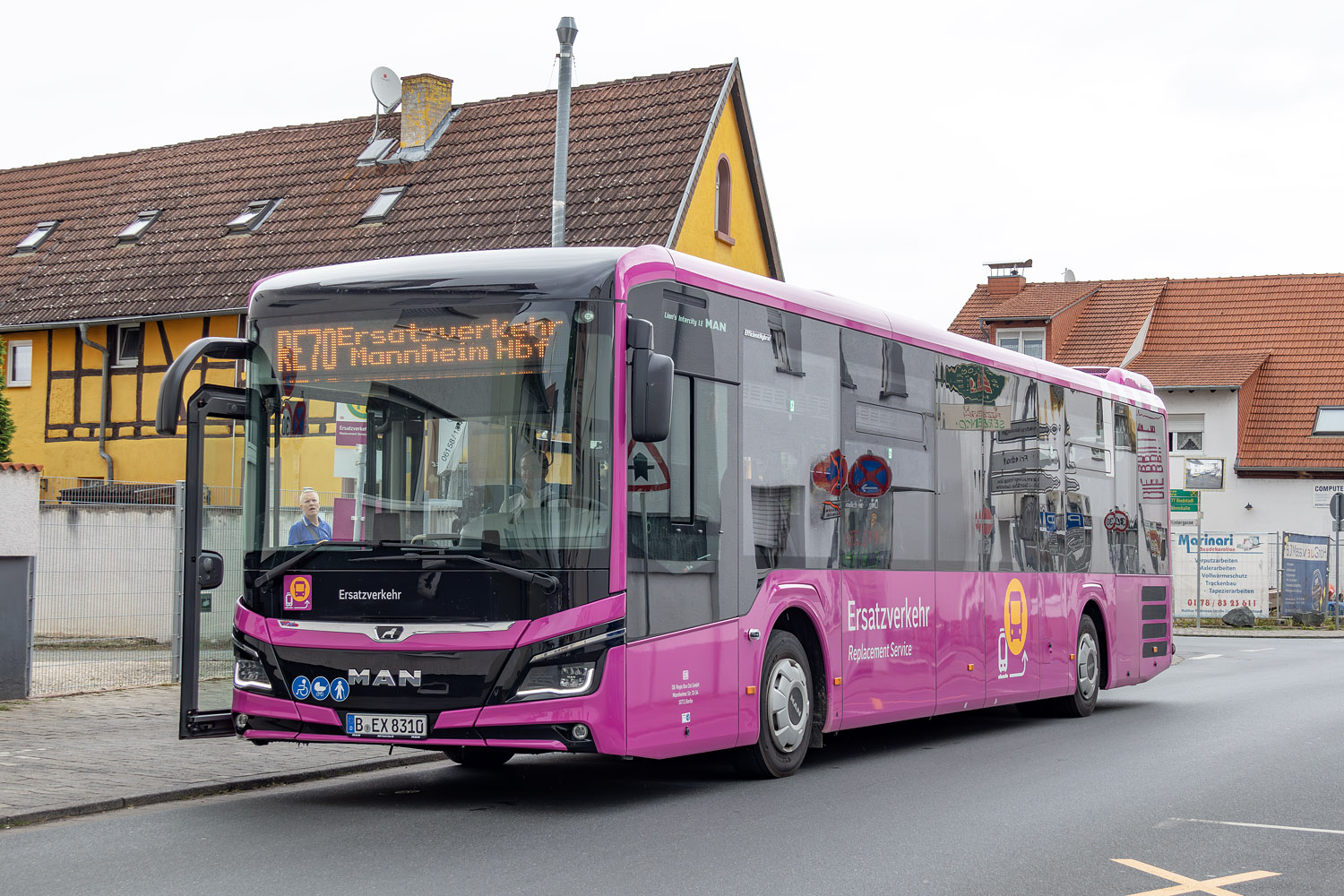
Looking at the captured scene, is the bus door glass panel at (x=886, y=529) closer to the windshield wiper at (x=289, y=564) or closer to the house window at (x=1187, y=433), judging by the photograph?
the windshield wiper at (x=289, y=564)

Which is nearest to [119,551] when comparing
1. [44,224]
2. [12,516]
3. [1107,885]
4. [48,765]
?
[12,516]

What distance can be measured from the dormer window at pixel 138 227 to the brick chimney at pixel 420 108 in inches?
213

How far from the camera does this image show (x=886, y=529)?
480 inches

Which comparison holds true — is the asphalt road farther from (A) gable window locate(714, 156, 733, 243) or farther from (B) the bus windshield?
(A) gable window locate(714, 156, 733, 243)

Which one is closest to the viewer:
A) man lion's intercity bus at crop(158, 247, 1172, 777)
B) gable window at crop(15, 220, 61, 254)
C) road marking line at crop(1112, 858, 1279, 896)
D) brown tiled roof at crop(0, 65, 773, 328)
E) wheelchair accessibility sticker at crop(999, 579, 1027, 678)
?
road marking line at crop(1112, 858, 1279, 896)

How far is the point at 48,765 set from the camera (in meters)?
10.7

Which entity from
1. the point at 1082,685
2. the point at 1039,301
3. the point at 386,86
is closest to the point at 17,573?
the point at 1082,685

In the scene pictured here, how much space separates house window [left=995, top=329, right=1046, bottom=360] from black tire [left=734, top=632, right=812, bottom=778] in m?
41.4

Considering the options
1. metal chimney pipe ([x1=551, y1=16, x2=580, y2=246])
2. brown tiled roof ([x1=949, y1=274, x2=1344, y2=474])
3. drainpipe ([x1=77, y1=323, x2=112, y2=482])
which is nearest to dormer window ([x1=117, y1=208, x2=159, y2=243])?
drainpipe ([x1=77, y1=323, x2=112, y2=482])

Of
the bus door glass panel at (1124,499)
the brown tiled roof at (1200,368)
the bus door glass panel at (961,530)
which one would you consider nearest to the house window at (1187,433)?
the brown tiled roof at (1200,368)

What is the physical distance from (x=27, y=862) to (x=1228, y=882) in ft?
17.6

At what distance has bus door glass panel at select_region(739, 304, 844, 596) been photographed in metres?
10.4

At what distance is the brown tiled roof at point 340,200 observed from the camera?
2967cm

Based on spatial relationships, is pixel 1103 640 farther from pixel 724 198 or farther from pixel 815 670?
pixel 724 198
